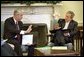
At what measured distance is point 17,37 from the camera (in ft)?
15.5

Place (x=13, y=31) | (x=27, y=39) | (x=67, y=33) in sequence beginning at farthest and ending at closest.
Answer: (x=67, y=33)
(x=13, y=31)
(x=27, y=39)

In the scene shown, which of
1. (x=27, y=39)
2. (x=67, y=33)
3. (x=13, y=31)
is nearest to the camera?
(x=27, y=39)

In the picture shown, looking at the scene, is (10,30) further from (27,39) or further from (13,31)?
(27,39)

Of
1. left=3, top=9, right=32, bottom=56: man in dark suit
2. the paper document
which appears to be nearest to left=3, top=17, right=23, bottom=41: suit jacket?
left=3, top=9, right=32, bottom=56: man in dark suit

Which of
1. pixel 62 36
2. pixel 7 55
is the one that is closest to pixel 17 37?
pixel 62 36

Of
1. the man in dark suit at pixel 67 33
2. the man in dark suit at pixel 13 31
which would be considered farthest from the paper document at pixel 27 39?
the man in dark suit at pixel 67 33

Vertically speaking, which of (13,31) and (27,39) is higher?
(13,31)

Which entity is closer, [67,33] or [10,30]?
[10,30]

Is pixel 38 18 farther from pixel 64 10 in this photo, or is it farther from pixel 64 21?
pixel 64 21

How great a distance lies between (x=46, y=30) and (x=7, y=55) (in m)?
3.70

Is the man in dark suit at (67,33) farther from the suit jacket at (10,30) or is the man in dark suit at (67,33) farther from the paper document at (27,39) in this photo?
the suit jacket at (10,30)

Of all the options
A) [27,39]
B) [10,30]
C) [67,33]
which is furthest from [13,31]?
[67,33]

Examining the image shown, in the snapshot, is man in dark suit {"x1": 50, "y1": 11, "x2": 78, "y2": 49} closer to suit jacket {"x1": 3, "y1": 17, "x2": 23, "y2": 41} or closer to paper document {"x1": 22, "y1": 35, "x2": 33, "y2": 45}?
paper document {"x1": 22, "y1": 35, "x2": 33, "y2": 45}

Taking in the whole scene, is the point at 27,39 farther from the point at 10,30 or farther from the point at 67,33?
the point at 67,33
